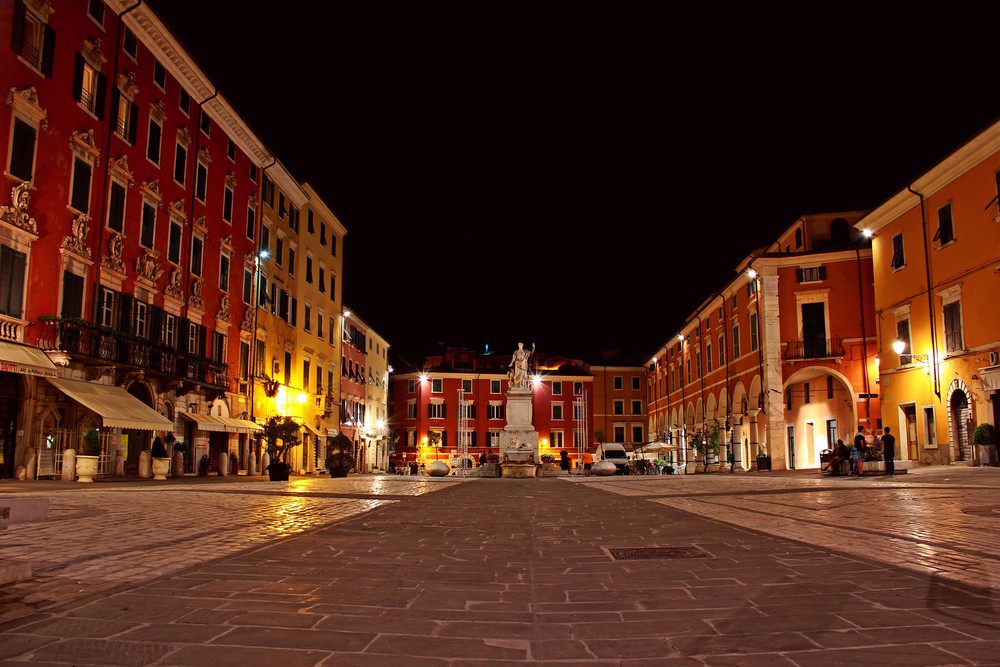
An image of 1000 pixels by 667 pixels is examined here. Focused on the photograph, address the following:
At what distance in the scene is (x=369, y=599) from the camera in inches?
216

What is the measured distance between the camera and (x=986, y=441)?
2553 cm

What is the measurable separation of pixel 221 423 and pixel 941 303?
29074 millimetres

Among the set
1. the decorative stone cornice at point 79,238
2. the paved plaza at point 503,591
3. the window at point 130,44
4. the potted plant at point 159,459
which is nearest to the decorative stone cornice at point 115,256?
the decorative stone cornice at point 79,238

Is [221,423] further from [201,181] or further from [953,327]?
[953,327]

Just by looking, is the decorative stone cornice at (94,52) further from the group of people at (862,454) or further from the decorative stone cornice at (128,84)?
the group of people at (862,454)

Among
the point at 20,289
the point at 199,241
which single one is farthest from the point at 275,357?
the point at 20,289

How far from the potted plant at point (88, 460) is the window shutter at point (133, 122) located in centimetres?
1100

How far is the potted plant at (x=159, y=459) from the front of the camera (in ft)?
86.8

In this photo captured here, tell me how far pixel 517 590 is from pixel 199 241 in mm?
30655

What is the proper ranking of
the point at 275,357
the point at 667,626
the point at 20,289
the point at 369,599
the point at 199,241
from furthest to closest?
1. the point at 275,357
2. the point at 199,241
3. the point at 20,289
4. the point at 369,599
5. the point at 667,626

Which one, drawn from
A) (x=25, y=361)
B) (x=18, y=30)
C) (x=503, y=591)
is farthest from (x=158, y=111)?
(x=503, y=591)

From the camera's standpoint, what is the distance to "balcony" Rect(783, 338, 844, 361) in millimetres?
41281

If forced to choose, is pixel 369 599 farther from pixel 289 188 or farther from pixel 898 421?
pixel 289 188

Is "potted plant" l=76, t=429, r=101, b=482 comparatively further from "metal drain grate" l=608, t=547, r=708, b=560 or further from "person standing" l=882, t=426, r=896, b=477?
"person standing" l=882, t=426, r=896, b=477
